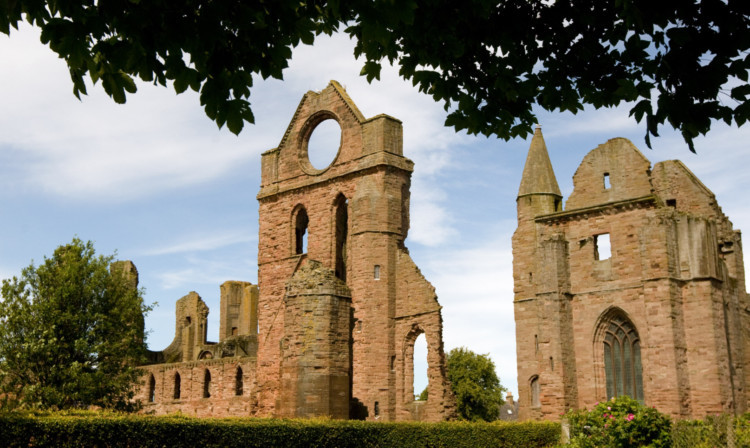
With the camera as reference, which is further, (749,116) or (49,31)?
(749,116)

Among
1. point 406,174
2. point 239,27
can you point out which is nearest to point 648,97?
point 239,27

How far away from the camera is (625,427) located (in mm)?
18141

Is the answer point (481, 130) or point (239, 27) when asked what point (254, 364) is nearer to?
point (481, 130)

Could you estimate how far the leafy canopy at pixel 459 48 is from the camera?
20.2 ft

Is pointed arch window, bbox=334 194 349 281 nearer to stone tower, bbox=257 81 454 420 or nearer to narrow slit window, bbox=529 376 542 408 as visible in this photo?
stone tower, bbox=257 81 454 420

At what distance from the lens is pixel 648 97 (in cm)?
799

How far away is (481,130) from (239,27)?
3.39m

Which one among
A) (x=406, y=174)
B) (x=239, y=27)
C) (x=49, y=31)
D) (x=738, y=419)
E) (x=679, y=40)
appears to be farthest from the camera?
(x=406, y=174)

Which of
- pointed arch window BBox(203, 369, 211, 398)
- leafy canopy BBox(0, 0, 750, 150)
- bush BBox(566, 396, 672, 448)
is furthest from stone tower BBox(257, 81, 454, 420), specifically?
leafy canopy BBox(0, 0, 750, 150)

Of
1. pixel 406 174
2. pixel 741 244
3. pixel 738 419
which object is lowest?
pixel 738 419

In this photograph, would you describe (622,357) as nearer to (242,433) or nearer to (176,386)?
(242,433)

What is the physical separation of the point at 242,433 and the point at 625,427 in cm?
837

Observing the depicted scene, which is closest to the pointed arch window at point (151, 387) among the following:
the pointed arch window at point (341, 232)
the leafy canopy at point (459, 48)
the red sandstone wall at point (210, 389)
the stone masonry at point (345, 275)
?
the stone masonry at point (345, 275)

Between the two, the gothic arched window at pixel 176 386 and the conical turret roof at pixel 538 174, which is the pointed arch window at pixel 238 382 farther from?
the conical turret roof at pixel 538 174
